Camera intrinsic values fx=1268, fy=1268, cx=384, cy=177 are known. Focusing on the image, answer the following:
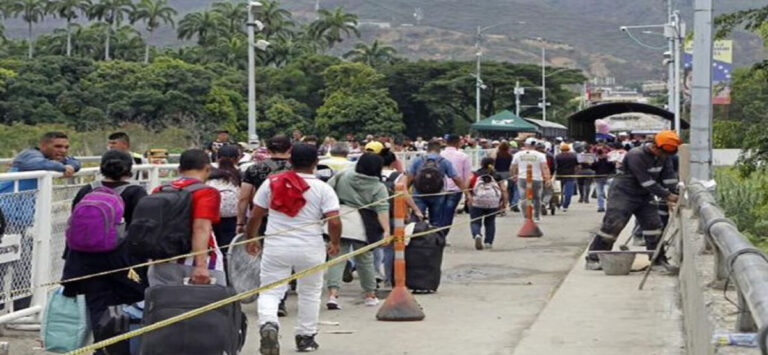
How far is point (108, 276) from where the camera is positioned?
7.62 meters

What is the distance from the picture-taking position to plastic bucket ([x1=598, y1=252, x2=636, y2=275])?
14344 mm

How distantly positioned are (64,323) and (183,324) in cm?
89

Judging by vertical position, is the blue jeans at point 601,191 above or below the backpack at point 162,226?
below

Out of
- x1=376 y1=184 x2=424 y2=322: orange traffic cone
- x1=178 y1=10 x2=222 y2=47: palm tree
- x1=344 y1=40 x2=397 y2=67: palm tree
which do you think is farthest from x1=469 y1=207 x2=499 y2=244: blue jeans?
x1=344 y1=40 x2=397 y2=67: palm tree

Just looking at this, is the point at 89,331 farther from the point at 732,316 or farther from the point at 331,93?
the point at 331,93

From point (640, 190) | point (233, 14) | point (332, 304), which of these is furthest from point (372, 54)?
point (332, 304)

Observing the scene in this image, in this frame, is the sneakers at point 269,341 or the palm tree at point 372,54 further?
the palm tree at point 372,54

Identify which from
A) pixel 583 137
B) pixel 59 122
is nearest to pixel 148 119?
pixel 59 122

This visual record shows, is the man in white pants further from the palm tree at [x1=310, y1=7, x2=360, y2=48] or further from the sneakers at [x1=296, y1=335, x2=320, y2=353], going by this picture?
the palm tree at [x1=310, y1=7, x2=360, y2=48]

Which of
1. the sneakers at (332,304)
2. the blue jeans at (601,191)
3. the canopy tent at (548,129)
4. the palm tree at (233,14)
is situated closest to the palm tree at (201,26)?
the palm tree at (233,14)

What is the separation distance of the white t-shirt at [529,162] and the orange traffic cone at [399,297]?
1152 centimetres

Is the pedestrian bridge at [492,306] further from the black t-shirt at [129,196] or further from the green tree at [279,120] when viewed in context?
the green tree at [279,120]

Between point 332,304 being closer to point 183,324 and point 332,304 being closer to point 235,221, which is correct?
point 235,221

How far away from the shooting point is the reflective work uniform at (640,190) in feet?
45.2
